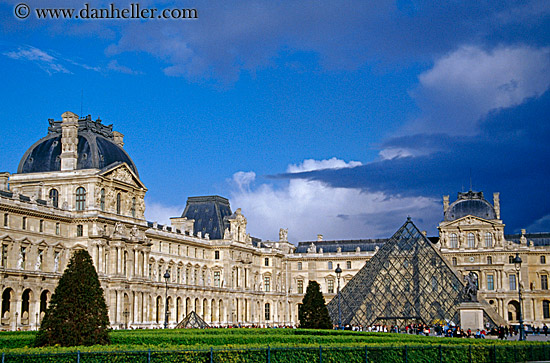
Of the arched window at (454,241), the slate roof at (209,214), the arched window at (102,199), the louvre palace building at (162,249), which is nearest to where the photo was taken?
the louvre palace building at (162,249)

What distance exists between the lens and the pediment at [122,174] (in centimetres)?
6103

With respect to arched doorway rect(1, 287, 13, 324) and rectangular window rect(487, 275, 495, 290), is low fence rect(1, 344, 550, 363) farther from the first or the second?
rectangular window rect(487, 275, 495, 290)

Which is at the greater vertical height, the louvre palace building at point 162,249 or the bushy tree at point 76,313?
the louvre palace building at point 162,249

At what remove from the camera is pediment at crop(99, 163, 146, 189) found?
6103cm

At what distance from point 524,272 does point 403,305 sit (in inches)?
1640

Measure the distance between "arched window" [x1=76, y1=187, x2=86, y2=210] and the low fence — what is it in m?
40.3

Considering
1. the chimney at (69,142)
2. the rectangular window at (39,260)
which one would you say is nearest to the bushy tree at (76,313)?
the rectangular window at (39,260)

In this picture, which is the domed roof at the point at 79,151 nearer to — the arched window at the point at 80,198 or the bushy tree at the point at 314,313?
the arched window at the point at 80,198

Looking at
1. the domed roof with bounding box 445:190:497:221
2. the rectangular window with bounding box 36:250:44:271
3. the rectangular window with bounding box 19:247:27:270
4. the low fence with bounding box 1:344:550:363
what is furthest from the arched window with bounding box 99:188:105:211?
the domed roof with bounding box 445:190:497:221

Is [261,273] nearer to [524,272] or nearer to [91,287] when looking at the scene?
[524,272]

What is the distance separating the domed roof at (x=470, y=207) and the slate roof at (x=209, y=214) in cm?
2928

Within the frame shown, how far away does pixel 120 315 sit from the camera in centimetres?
6025

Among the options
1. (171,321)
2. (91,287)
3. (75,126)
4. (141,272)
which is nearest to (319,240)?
(171,321)

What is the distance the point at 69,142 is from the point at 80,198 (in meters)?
4.73
